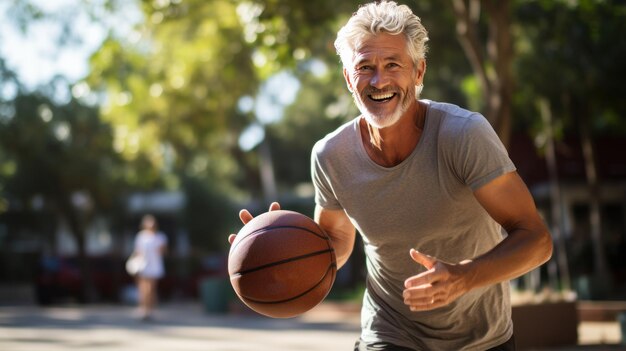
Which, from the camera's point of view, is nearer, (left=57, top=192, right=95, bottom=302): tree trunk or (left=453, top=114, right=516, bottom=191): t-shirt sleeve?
(left=453, top=114, right=516, bottom=191): t-shirt sleeve

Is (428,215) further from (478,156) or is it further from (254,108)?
(254,108)

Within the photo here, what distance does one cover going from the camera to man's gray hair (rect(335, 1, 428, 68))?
4.17 m

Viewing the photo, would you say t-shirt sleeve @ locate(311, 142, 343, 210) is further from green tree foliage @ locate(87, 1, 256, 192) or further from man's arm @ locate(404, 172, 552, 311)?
green tree foliage @ locate(87, 1, 256, 192)

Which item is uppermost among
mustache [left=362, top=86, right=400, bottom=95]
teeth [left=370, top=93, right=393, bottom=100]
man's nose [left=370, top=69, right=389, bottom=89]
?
man's nose [left=370, top=69, right=389, bottom=89]

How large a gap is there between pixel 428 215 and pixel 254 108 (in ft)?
76.9

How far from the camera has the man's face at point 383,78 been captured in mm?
4160

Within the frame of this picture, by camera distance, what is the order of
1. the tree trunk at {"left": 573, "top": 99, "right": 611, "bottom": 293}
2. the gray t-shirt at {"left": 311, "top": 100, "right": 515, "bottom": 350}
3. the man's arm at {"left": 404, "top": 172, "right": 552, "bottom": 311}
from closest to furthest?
1. the man's arm at {"left": 404, "top": 172, "right": 552, "bottom": 311}
2. the gray t-shirt at {"left": 311, "top": 100, "right": 515, "bottom": 350}
3. the tree trunk at {"left": 573, "top": 99, "right": 611, "bottom": 293}

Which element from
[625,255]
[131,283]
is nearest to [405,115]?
[625,255]

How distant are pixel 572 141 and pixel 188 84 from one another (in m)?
12.7

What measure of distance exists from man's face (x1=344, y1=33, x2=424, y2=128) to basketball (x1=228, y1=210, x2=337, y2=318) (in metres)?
0.83

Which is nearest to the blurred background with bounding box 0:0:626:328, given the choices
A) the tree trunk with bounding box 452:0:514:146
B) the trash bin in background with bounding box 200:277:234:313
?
the tree trunk with bounding box 452:0:514:146

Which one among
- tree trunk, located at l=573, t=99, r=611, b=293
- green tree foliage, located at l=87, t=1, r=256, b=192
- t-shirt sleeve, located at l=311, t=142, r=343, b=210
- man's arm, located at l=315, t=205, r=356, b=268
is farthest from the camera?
tree trunk, located at l=573, t=99, r=611, b=293

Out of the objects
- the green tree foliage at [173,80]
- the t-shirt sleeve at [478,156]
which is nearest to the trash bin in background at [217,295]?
the green tree foliage at [173,80]

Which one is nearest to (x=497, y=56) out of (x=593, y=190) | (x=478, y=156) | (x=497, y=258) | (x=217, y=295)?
(x=593, y=190)
